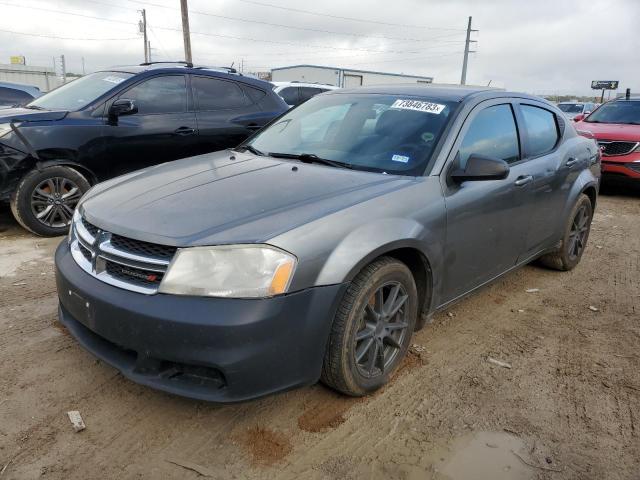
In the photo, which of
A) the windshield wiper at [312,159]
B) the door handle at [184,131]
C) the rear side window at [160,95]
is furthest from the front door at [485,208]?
the rear side window at [160,95]

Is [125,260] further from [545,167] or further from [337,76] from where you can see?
[337,76]

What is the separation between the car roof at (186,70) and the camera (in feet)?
19.6

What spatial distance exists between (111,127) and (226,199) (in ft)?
11.5

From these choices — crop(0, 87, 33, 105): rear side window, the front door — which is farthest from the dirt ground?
crop(0, 87, 33, 105): rear side window

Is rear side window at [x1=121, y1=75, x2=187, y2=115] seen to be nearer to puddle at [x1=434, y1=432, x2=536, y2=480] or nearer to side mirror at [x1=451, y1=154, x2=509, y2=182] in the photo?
side mirror at [x1=451, y1=154, x2=509, y2=182]

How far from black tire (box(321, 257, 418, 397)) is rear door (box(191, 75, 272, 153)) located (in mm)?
3967

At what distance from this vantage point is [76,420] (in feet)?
8.39

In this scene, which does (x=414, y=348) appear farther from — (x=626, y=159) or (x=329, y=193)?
(x=626, y=159)

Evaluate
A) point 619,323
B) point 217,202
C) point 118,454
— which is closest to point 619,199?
point 619,323

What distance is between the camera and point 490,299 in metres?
4.33

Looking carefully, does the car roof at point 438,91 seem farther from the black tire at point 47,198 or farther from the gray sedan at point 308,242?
the black tire at point 47,198

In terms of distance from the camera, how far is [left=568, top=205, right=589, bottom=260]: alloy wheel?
492cm

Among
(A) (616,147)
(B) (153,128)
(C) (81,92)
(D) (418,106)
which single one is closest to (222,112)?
(B) (153,128)

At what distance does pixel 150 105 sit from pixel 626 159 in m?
7.51
